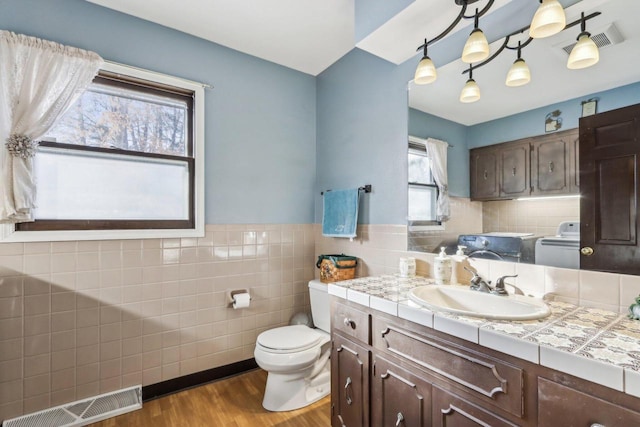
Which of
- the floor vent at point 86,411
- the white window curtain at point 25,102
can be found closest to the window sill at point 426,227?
the floor vent at point 86,411

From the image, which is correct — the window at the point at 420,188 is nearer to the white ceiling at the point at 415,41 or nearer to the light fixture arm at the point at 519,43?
the white ceiling at the point at 415,41

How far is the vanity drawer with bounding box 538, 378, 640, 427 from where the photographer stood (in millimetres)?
698

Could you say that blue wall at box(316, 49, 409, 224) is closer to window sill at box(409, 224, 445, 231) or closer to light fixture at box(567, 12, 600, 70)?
window sill at box(409, 224, 445, 231)

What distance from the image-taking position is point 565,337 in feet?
2.87

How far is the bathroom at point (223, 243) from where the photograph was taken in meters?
1.65

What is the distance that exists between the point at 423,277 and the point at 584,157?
955 mm

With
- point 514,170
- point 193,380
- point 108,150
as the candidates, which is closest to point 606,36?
point 514,170

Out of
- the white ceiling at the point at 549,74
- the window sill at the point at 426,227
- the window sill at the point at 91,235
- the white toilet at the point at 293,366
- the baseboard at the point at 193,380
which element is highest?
the white ceiling at the point at 549,74

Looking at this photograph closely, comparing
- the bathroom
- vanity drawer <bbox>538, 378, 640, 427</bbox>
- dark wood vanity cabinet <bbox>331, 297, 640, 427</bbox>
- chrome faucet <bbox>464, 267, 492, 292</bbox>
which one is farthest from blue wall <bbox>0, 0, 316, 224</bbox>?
vanity drawer <bbox>538, 378, 640, 427</bbox>

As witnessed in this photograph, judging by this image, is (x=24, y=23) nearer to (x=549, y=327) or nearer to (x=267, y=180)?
(x=267, y=180)

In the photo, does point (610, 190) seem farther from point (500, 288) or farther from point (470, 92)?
point (470, 92)

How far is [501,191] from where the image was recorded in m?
1.47

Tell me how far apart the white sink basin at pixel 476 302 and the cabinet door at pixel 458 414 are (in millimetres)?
290

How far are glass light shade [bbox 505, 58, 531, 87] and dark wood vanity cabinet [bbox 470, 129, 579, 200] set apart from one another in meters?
0.26
